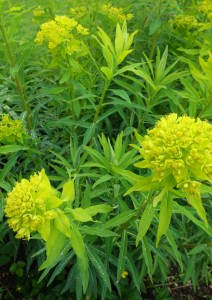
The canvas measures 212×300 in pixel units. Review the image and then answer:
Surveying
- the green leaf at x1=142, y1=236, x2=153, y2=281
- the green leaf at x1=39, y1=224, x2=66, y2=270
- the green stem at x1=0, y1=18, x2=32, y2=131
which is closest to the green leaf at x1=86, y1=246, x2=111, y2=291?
the green leaf at x1=142, y1=236, x2=153, y2=281

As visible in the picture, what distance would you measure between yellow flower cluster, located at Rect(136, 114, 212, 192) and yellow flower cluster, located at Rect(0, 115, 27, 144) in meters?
1.14

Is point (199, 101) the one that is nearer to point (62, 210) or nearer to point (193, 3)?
point (62, 210)

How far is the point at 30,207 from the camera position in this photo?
140 cm

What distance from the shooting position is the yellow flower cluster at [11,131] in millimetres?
2287

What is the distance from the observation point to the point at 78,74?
8.13 feet

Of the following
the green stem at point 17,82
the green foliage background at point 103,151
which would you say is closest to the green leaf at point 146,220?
the green foliage background at point 103,151

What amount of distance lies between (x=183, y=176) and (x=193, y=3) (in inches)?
89.5

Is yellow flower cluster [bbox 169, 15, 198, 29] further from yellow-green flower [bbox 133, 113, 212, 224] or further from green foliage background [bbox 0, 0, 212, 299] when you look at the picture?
yellow-green flower [bbox 133, 113, 212, 224]

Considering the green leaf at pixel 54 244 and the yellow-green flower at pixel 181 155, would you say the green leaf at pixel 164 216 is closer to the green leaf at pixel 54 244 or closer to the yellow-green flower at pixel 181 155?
the yellow-green flower at pixel 181 155

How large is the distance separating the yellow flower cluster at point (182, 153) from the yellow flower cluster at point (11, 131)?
1.14 metres

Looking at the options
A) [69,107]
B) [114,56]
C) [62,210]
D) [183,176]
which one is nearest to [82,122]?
[69,107]

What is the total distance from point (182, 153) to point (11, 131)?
4.22 feet

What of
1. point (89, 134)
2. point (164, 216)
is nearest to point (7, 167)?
point (89, 134)

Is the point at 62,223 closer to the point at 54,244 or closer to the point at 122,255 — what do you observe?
the point at 54,244
